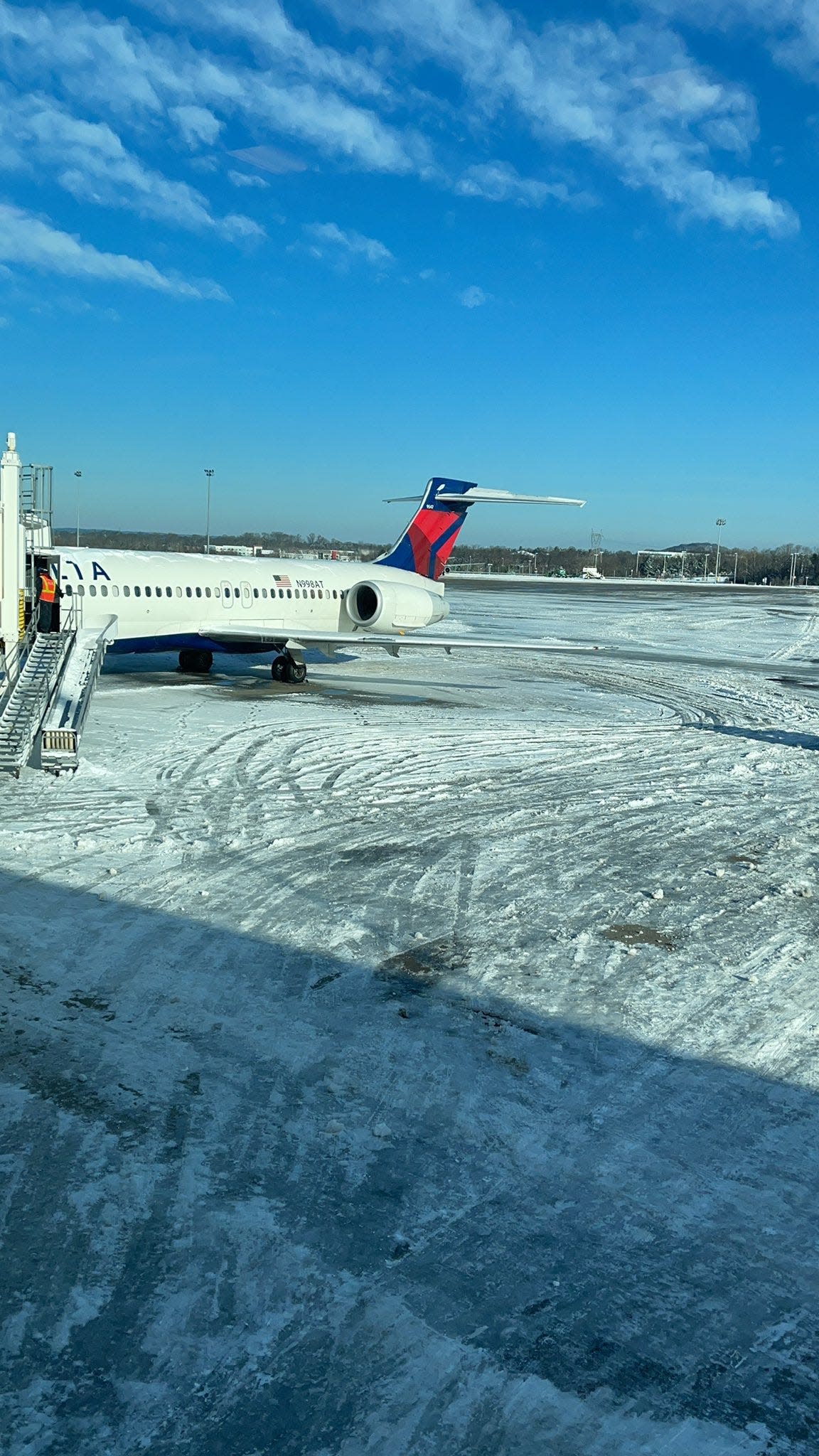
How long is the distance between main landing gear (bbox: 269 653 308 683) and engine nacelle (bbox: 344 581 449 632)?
7.22 ft

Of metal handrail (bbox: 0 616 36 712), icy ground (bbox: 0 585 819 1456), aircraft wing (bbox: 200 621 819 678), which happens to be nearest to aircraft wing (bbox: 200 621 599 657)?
aircraft wing (bbox: 200 621 819 678)

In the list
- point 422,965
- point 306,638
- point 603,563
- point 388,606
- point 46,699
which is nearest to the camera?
point 422,965

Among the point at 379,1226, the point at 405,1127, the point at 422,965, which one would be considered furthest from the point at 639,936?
the point at 379,1226

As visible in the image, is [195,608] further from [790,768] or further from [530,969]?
[530,969]

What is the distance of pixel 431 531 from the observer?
1080 inches

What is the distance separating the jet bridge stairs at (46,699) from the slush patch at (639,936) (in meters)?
7.39

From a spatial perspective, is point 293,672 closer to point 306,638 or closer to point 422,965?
point 306,638

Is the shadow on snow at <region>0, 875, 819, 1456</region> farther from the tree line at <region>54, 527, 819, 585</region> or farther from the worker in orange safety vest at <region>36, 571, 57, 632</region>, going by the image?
the tree line at <region>54, 527, 819, 585</region>

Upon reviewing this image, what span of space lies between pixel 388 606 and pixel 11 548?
10.9 m

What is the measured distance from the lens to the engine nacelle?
24156 mm

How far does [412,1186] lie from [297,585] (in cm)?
2014

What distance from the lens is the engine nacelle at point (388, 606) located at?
24156mm

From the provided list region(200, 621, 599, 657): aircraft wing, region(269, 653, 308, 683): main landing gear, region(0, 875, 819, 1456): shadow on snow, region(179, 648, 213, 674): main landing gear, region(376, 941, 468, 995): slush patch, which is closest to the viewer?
region(0, 875, 819, 1456): shadow on snow

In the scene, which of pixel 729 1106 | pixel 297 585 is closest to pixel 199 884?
pixel 729 1106
